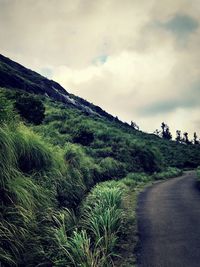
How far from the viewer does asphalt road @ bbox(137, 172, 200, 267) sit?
24.6 ft

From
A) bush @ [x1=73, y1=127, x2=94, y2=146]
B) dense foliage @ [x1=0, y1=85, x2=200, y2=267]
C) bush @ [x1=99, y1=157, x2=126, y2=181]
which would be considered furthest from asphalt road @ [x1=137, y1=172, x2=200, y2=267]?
bush @ [x1=73, y1=127, x2=94, y2=146]

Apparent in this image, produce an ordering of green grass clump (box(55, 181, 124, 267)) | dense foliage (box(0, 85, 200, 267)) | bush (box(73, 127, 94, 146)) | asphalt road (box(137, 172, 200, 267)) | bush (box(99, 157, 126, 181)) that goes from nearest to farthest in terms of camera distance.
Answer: green grass clump (box(55, 181, 124, 267)) → dense foliage (box(0, 85, 200, 267)) → asphalt road (box(137, 172, 200, 267)) → bush (box(99, 157, 126, 181)) → bush (box(73, 127, 94, 146))

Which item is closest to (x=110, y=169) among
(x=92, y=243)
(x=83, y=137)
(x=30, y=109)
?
(x=83, y=137)

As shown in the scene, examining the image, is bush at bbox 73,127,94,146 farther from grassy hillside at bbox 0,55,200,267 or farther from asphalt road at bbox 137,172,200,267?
asphalt road at bbox 137,172,200,267

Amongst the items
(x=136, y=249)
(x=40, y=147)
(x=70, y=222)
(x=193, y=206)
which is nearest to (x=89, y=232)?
(x=70, y=222)

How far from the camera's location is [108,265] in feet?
22.4

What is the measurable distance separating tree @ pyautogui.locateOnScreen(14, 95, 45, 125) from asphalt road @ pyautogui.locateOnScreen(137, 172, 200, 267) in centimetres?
1243

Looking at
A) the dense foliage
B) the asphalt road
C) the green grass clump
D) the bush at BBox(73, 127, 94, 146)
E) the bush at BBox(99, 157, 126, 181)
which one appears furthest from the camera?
the bush at BBox(73, 127, 94, 146)

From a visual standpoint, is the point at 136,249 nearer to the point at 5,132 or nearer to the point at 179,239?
the point at 179,239

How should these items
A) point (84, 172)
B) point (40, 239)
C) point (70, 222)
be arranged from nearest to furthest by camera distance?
point (40, 239)
point (70, 222)
point (84, 172)

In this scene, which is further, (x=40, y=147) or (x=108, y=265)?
(x=40, y=147)

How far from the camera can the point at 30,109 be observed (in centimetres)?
2578

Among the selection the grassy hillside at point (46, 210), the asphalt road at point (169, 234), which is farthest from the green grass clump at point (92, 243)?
the asphalt road at point (169, 234)

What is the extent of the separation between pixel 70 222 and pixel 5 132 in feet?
9.42
